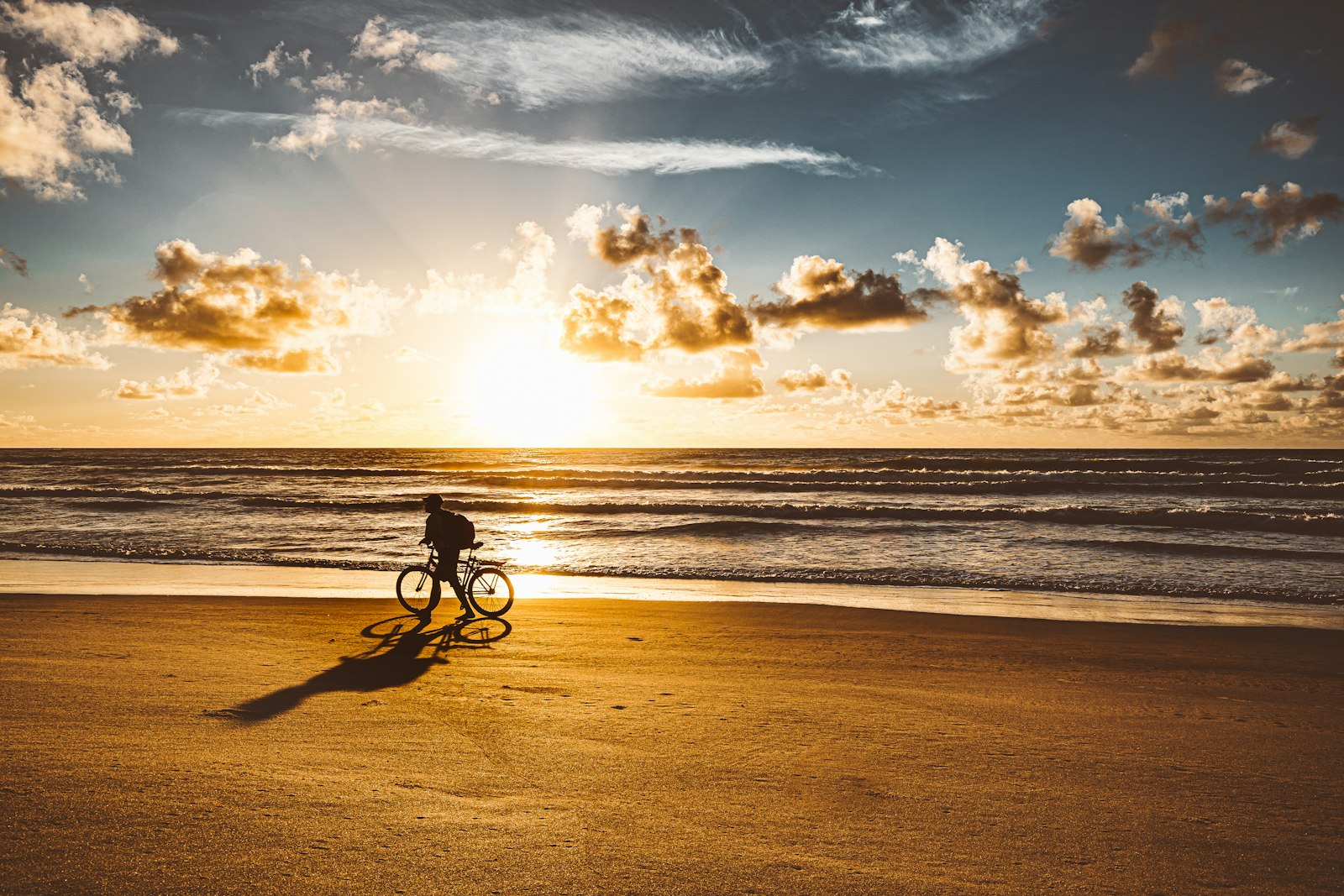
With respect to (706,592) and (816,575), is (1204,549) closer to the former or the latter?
(816,575)

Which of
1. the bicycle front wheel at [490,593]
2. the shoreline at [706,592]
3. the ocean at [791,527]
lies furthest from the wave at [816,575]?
the bicycle front wheel at [490,593]

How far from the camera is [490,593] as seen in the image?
39.6 feet

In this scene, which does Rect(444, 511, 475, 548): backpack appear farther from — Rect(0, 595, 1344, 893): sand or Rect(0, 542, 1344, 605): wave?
Rect(0, 542, 1344, 605): wave

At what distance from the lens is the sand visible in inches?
174

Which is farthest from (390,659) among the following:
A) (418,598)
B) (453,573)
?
(418,598)

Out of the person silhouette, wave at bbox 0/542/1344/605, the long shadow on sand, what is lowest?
wave at bbox 0/542/1344/605

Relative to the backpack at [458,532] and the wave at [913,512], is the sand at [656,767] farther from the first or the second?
the wave at [913,512]

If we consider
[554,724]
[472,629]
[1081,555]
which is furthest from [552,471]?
[554,724]

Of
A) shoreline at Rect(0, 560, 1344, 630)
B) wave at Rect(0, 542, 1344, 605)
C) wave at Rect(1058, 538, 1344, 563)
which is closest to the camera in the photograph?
shoreline at Rect(0, 560, 1344, 630)

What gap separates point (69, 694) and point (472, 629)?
4928 mm

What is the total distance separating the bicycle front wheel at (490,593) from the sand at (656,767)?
4.96 feet

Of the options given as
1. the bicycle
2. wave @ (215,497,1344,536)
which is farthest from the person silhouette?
wave @ (215,497,1344,536)

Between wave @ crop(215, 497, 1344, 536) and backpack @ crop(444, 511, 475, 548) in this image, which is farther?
wave @ crop(215, 497, 1344, 536)

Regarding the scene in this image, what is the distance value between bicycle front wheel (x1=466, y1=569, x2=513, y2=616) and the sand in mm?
1512
